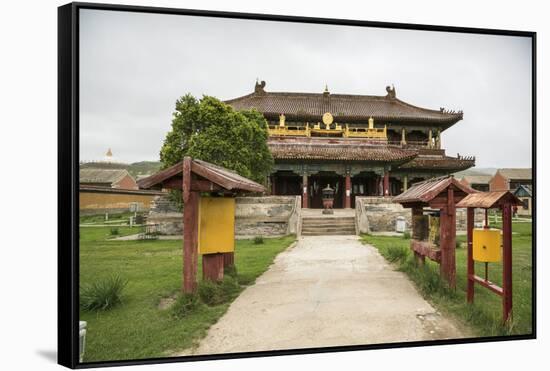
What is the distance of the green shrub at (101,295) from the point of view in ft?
10.7

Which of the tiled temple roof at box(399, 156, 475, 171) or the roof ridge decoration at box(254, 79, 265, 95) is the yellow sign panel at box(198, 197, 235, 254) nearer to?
the roof ridge decoration at box(254, 79, 265, 95)

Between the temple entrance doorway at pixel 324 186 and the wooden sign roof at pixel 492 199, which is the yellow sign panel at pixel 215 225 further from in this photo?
the temple entrance doorway at pixel 324 186

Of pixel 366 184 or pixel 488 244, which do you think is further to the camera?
pixel 366 184

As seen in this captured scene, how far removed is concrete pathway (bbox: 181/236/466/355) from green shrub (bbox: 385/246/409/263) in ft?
1.85

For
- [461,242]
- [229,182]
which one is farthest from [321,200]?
[229,182]

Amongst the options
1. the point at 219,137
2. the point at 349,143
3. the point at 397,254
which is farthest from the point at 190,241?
the point at 349,143

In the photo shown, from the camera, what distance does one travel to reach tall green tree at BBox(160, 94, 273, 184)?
386cm

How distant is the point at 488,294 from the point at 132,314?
3.23m

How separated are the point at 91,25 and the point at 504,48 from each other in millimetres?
3875

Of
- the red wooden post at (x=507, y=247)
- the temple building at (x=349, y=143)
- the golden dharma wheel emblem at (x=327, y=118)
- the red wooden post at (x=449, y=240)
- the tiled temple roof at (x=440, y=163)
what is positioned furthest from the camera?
the golden dharma wheel emblem at (x=327, y=118)

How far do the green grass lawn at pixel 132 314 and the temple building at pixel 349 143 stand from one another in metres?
1.88

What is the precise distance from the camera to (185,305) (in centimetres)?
346

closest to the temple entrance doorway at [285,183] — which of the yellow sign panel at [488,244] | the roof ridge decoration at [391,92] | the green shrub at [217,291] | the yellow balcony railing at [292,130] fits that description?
the yellow balcony railing at [292,130]

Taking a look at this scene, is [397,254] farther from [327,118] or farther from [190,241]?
[190,241]
